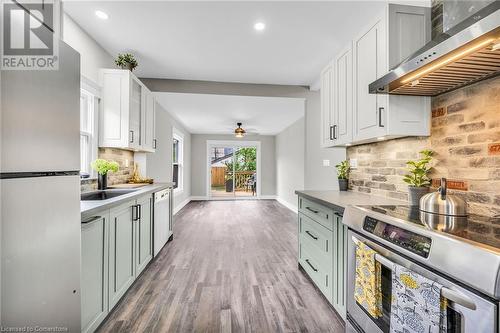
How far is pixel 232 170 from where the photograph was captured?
29.9 feet

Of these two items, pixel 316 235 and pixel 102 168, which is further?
pixel 102 168

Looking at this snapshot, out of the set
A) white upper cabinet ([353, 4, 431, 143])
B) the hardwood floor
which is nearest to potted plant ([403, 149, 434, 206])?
white upper cabinet ([353, 4, 431, 143])

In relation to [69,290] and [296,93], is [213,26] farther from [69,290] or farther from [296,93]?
[69,290]

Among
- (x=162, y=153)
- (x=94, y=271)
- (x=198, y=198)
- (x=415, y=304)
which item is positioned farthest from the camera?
(x=198, y=198)

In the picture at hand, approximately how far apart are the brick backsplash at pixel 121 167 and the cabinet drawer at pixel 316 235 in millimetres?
2331

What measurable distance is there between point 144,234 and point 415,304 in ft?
8.07

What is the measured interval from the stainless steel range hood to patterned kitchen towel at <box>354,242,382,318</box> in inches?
39.1

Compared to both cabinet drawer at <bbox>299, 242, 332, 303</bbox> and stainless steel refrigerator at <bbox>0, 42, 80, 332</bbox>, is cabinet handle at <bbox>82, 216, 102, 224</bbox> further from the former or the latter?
cabinet drawer at <bbox>299, 242, 332, 303</bbox>

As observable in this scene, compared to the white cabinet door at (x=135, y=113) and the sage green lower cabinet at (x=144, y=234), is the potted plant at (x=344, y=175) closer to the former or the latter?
the sage green lower cabinet at (x=144, y=234)

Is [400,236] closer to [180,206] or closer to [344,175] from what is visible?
[344,175]

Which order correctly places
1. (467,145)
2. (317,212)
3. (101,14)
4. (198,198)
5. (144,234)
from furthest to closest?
1. (198,198)
2. (144,234)
3. (101,14)
4. (317,212)
5. (467,145)

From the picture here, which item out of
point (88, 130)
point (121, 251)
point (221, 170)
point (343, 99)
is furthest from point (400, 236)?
point (221, 170)

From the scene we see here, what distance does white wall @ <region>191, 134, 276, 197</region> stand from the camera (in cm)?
865

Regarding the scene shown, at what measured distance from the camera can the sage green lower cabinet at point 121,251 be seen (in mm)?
1861
